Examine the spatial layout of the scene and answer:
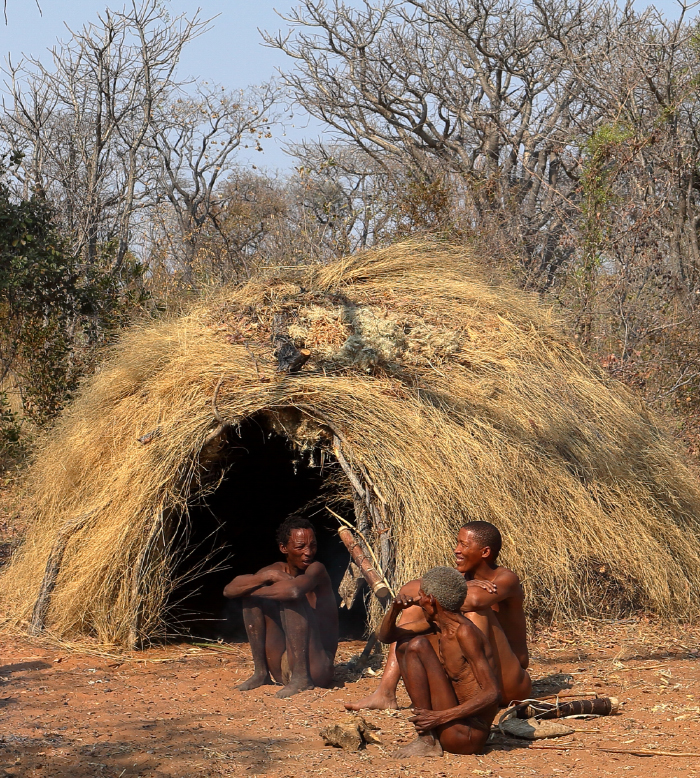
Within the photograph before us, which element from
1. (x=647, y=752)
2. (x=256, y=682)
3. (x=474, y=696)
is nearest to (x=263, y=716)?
(x=256, y=682)

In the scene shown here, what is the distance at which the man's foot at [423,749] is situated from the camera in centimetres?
377

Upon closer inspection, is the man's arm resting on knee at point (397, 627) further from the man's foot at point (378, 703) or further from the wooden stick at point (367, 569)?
the wooden stick at point (367, 569)

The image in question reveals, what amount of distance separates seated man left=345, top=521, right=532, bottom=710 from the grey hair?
0.34 meters

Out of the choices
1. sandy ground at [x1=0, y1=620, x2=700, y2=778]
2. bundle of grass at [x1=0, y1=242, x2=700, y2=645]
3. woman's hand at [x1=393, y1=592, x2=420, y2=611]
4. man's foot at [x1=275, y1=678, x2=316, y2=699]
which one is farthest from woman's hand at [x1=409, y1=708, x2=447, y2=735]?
bundle of grass at [x1=0, y1=242, x2=700, y2=645]

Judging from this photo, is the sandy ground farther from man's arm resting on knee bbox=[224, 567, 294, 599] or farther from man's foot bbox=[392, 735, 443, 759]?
man's arm resting on knee bbox=[224, 567, 294, 599]

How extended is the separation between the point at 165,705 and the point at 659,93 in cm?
1063

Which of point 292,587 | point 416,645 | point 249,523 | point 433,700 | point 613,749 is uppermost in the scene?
point 249,523

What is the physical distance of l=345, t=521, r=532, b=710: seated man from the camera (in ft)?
13.8

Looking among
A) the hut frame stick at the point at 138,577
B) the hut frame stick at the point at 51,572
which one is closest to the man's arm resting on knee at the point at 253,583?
the hut frame stick at the point at 138,577

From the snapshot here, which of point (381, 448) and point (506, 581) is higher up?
point (381, 448)

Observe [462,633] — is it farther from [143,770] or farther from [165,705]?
[165,705]

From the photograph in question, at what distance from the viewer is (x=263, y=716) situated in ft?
14.5

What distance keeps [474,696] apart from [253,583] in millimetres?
1597

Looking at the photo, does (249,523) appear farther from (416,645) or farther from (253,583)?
(416,645)
